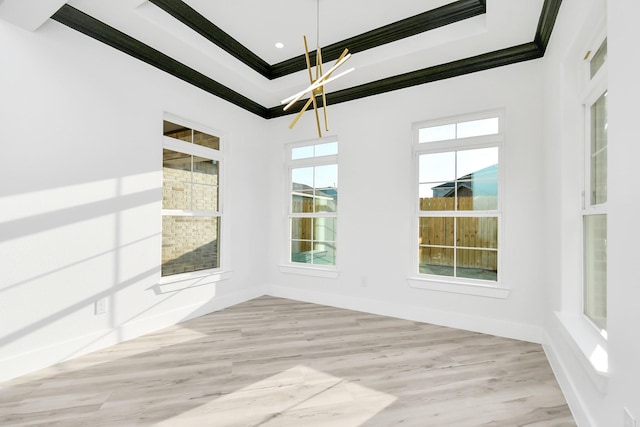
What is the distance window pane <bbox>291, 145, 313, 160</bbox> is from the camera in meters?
4.43

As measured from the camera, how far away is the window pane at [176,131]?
3.33 meters

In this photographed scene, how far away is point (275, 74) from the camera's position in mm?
3842

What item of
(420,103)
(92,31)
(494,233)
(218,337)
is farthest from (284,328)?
(92,31)

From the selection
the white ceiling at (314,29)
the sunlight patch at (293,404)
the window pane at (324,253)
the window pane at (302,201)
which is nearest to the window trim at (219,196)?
the white ceiling at (314,29)

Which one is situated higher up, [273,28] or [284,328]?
[273,28]

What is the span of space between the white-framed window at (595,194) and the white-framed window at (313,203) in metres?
2.59

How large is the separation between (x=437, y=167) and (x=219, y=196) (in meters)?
2.79

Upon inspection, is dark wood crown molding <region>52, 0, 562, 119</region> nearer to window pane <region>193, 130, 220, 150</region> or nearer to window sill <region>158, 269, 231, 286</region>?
window pane <region>193, 130, 220, 150</region>

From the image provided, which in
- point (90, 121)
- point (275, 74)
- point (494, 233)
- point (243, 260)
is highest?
point (275, 74)

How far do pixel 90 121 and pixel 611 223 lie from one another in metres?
3.69

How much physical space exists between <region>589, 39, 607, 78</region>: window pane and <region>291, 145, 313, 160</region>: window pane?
3.11 meters

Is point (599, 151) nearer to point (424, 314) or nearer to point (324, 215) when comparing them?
point (424, 314)

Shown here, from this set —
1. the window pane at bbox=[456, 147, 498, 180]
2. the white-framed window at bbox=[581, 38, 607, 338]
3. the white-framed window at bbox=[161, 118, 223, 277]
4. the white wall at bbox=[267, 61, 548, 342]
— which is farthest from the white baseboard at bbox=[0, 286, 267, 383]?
the white-framed window at bbox=[581, 38, 607, 338]

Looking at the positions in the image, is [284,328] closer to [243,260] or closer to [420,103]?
[243,260]
